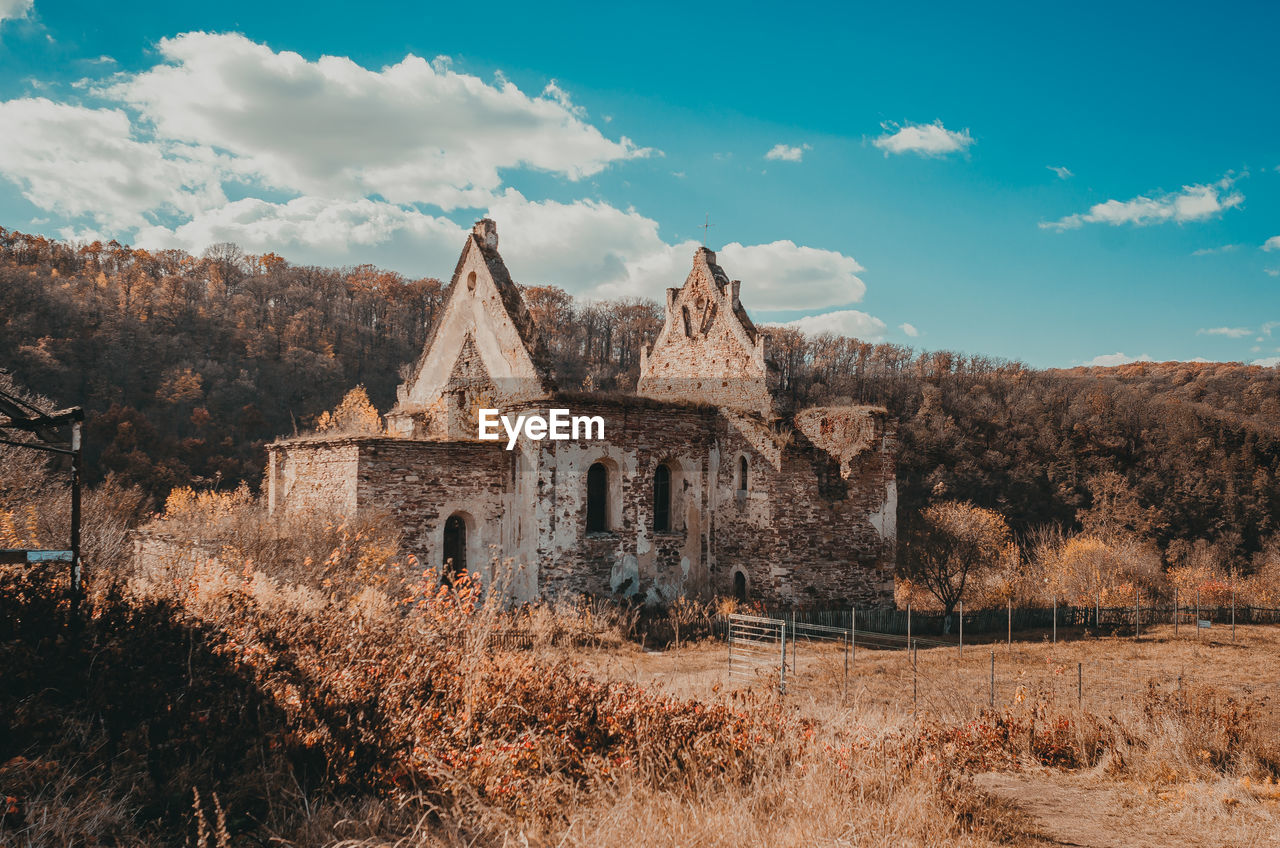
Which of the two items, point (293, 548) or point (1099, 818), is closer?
point (1099, 818)

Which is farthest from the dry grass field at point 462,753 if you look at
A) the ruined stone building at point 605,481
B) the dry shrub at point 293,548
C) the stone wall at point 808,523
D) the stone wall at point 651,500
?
the stone wall at point 808,523

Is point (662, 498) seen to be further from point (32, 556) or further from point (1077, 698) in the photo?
point (32, 556)

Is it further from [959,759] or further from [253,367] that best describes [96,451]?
[959,759]

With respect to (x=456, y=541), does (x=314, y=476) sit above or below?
above

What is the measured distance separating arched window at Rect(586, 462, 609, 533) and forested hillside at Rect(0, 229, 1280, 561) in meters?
17.8

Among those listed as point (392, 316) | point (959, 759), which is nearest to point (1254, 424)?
point (959, 759)

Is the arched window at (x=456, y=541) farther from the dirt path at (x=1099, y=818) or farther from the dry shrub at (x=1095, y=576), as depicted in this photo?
the dry shrub at (x=1095, y=576)

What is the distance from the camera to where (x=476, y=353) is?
20922mm

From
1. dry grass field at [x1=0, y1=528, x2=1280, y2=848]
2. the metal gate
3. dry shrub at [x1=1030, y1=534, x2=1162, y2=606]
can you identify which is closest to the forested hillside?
dry shrub at [x1=1030, y1=534, x2=1162, y2=606]

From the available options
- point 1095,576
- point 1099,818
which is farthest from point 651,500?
point 1095,576

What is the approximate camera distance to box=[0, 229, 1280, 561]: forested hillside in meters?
49.6

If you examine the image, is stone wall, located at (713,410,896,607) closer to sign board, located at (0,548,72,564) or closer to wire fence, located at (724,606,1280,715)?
wire fence, located at (724,606,1280,715)

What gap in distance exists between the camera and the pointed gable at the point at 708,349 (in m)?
23.2

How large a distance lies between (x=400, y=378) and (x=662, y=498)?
53.6m
